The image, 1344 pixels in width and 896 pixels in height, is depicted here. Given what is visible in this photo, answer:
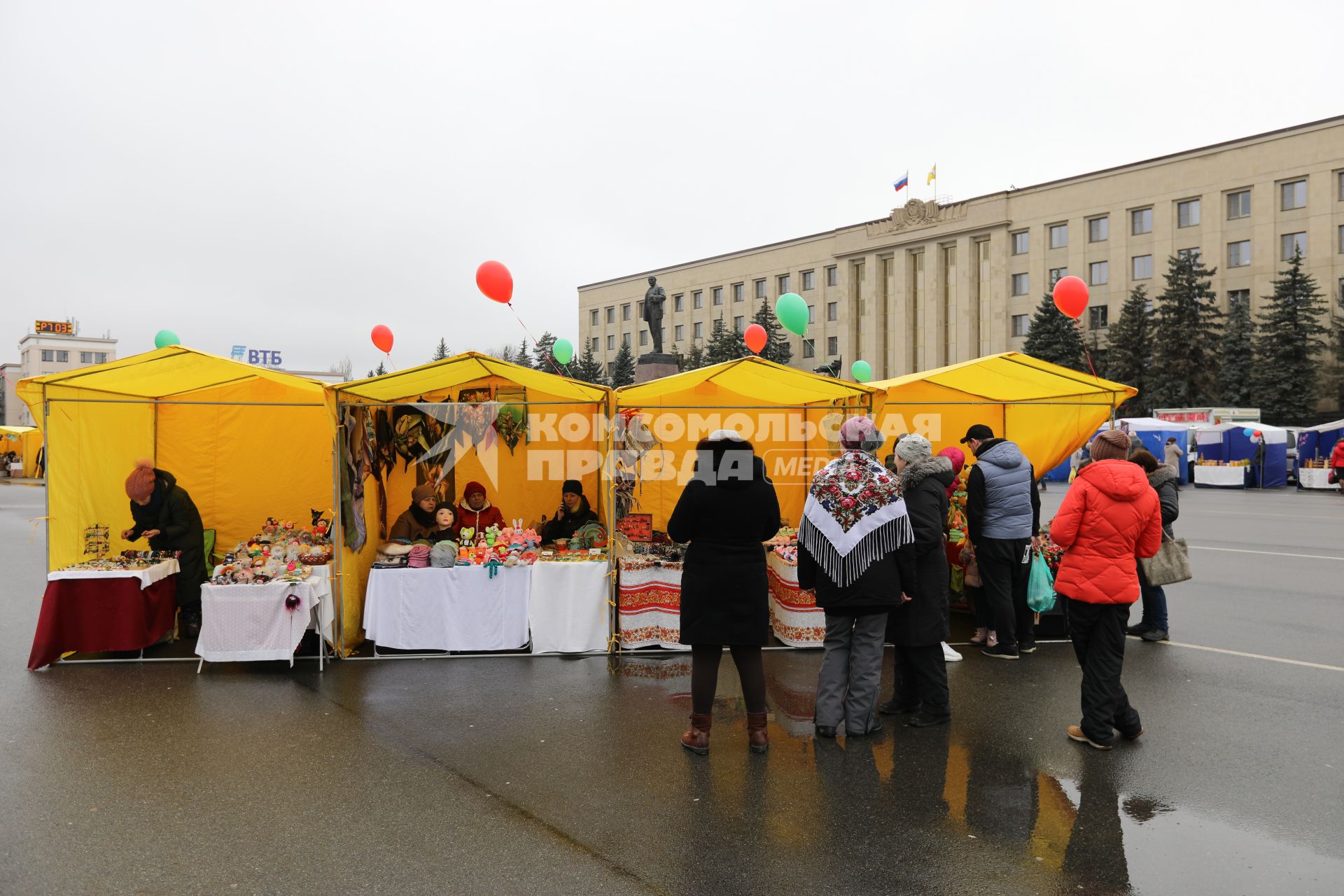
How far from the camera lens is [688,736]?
15.3ft

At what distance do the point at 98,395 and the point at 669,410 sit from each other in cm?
585

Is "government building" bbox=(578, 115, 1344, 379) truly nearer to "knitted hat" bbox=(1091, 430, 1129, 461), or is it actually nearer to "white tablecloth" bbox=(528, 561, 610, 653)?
"knitted hat" bbox=(1091, 430, 1129, 461)

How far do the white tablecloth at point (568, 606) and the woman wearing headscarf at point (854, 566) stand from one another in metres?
2.41

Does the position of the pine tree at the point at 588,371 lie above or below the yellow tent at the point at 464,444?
above

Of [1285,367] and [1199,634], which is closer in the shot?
[1199,634]

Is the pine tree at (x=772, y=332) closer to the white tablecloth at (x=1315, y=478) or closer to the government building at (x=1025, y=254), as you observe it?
the government building at (x=1025, y=254)

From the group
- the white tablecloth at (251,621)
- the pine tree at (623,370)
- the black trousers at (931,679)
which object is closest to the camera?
the black trousers at (931,679)

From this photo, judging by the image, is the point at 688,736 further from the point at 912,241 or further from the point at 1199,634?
the point at 912,241

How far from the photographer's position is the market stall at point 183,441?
7.14 m

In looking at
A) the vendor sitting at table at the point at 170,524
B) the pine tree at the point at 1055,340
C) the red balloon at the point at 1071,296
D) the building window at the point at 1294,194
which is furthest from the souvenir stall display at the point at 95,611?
the building window at the point at 1294,194

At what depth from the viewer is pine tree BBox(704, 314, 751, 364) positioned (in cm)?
5003

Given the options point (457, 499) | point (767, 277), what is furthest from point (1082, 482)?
point (767, 277)


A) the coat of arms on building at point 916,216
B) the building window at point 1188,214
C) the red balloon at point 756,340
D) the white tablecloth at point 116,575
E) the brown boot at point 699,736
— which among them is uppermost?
the coat of arms on building at point 916,216

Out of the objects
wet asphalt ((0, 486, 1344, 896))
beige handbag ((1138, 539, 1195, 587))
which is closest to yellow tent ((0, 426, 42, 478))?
wet asphalt ((0, 486, 1344, 896))
